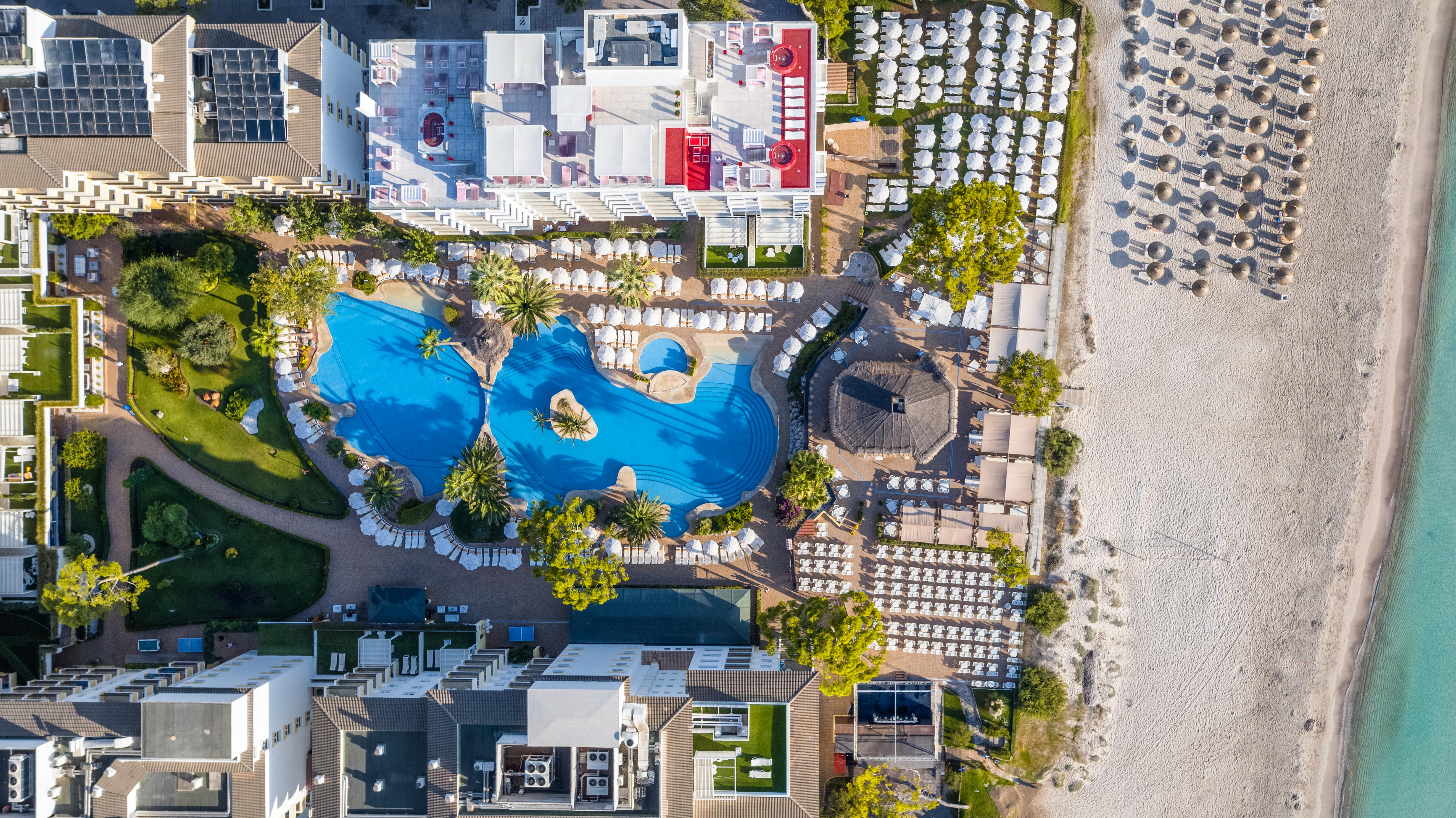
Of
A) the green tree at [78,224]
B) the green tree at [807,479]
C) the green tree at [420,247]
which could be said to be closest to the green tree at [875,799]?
the green tree at [807,479]

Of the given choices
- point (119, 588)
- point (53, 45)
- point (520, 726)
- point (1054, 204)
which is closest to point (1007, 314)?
point (1054, 204)

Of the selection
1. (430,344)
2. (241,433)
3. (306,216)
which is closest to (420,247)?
(430,344)

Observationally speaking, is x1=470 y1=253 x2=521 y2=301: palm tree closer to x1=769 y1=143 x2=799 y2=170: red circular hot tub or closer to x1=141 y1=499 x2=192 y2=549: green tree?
x1=769 y1=143 x2=799 y2=170: red circular hot tub

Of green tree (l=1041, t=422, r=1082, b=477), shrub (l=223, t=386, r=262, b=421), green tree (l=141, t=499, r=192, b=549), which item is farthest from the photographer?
shrub (l=223, t=386, r=262, b=421)

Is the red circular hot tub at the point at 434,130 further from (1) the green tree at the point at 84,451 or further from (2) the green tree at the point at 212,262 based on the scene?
(1) the green tree at the point at 84,451

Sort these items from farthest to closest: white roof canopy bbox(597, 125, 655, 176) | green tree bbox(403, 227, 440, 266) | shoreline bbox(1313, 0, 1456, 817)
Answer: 1. shoreline bbox(1313, 0, 1456, 817)
2. green tree bbox(403, 227, 440, 266)
3. white roof canopy bbox(597, 125, 655, 176)

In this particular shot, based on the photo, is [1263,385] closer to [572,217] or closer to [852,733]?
[852,733]

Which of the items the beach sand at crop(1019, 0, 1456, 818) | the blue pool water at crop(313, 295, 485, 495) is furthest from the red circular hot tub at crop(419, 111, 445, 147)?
the beach sand at crop(1019, 0, 1456, 818)

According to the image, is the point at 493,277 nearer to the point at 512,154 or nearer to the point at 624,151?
the point at 512,154
